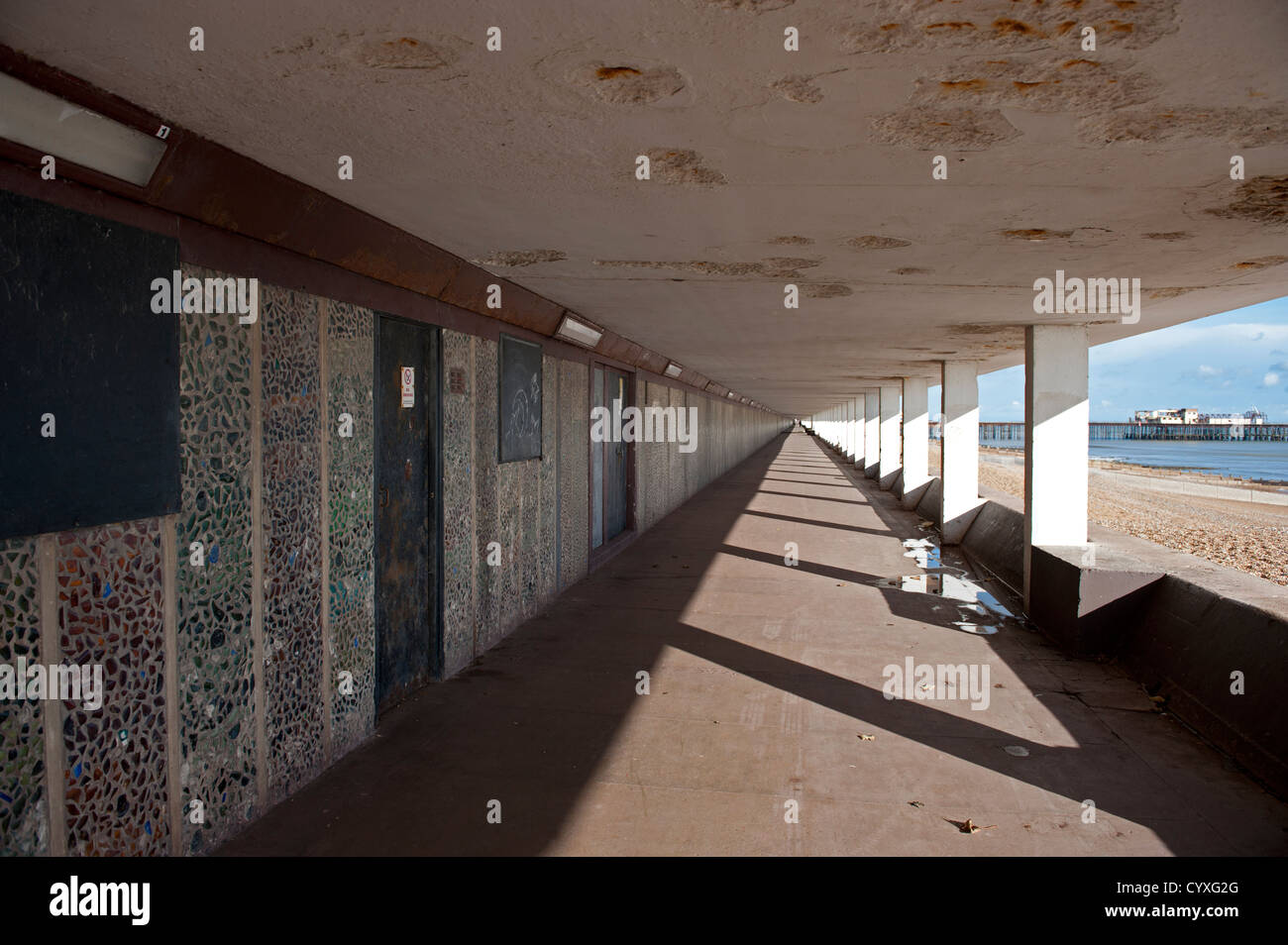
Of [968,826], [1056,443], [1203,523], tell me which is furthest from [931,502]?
[968,826]

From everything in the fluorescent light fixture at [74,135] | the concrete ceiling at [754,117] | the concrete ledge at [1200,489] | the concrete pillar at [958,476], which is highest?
the concrete ceiling at [754,117]

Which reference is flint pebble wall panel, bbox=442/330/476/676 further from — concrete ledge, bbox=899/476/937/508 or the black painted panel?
concrete ledge, bbox=899/476/937/508

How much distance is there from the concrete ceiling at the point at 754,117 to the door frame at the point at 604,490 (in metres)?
4.18

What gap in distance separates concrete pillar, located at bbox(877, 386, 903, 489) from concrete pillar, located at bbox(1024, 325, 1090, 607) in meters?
12.8

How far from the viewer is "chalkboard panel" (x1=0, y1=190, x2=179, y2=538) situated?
7.72ft

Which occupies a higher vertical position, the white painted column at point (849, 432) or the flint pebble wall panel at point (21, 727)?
the white painted column at point (849, 432)

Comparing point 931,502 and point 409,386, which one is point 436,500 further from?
point 931,502

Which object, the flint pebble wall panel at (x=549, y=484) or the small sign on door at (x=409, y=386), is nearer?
the small sign on door at (x=409, y=386)

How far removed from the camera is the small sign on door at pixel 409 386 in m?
4.93

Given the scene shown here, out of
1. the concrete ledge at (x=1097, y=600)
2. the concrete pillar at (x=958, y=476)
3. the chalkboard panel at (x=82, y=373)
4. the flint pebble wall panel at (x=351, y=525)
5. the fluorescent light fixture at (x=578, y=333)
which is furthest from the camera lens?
the concrete pillar at (x=958, y=476)

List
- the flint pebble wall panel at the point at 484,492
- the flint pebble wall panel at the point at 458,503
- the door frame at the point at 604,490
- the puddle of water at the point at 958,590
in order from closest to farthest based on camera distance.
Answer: the flint pebble wall panel at the point at 458,503 → the flint pebble wall panel at the point at 484,492 → the puddle of water at the point at 958,590 → the door frame at the point at 604,490

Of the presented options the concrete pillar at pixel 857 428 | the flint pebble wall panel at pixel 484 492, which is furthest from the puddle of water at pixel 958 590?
the concrete pillar at pixel 857 428

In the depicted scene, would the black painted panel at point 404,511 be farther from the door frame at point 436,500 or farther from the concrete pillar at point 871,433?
the concrete pillar at point 871,433
